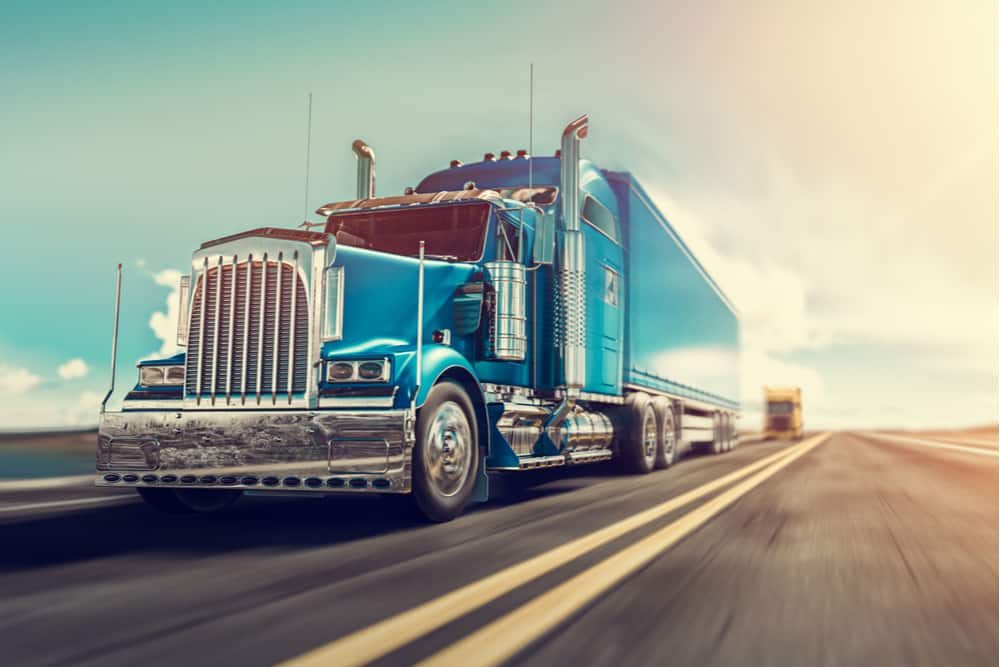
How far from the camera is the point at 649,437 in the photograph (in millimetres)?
13234

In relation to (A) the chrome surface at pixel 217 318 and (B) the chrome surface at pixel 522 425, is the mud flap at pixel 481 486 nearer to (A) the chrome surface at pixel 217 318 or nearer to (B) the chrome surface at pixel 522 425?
(B) the chrome surface at pixel 522 425

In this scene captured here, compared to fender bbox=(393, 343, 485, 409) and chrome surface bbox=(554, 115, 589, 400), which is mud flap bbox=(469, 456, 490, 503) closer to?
fender bbox=(393, 343, 485, 409)

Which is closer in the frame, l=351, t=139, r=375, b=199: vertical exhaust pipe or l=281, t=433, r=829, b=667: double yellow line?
l=281, t=433, r=829, b=667: double yellow line

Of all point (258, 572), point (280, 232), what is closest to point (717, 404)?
point (280, 232)

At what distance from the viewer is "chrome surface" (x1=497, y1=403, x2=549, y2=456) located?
313 inches

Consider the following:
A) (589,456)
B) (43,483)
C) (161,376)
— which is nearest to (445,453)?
(161,376)

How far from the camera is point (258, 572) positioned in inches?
181

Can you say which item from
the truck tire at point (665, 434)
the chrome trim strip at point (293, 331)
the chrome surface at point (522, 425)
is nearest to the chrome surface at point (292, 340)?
the chrome trim strip at point (293, 331)

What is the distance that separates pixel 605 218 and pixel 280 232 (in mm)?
5293

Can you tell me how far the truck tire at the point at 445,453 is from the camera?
6.50 meters

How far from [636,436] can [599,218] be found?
330 centimetres

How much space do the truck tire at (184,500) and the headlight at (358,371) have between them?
2.04 m

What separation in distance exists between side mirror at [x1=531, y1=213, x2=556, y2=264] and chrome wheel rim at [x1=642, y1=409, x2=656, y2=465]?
5.19 m

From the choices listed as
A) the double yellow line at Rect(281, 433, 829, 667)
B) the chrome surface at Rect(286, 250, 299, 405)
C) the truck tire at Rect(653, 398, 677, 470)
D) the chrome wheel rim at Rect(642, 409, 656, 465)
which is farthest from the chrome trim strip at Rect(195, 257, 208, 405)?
the truck tire at Rect(653, 398, 677, 470)
